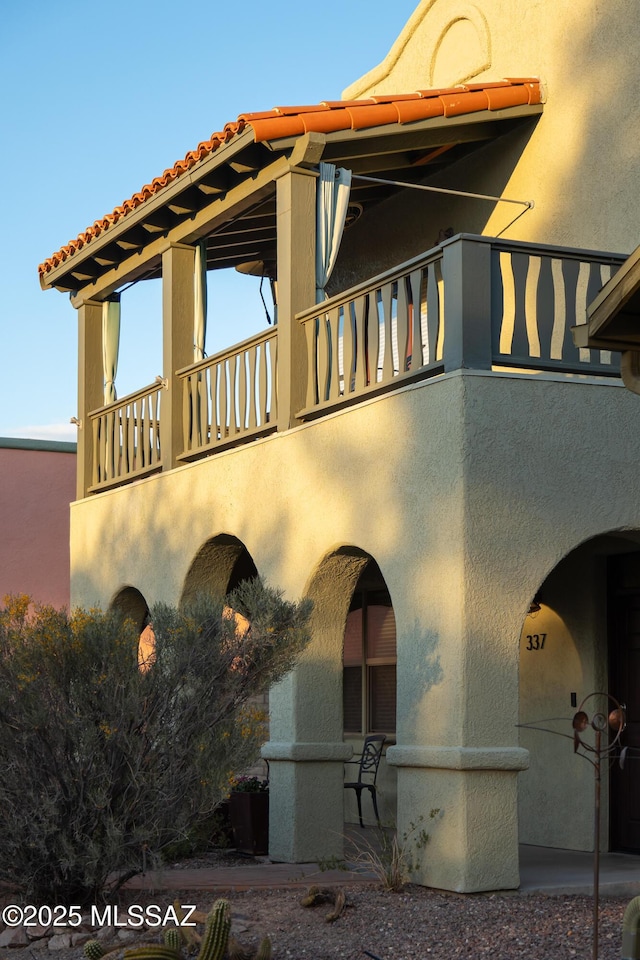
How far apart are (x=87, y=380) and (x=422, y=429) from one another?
6.88 metres

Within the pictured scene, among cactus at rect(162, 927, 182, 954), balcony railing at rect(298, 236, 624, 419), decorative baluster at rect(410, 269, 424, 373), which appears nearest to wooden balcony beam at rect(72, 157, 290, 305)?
balcony railing at rect(298, 236, 624, 419)

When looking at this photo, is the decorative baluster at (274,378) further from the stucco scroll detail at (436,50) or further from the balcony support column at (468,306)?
the stucco scroll detail at (436,50)

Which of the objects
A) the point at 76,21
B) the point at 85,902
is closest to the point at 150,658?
the point at 85,902

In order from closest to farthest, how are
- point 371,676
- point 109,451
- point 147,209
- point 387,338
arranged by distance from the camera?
point 387,338, point 147,209, point 371,676, point 109,451

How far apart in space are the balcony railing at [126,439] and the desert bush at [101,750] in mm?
4989

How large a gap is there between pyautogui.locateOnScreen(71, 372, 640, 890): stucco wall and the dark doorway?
206 centimetres

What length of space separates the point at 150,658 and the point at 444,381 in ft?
8.39

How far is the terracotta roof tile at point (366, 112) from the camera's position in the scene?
10.3m

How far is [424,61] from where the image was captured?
1327 cm

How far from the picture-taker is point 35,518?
17.2 m

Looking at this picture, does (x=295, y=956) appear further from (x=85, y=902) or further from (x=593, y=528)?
(x=593, y=528)

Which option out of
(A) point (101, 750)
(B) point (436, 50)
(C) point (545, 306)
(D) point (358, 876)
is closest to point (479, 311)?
(C) point (545, 306)

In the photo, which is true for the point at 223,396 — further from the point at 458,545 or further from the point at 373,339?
the point at 458,545

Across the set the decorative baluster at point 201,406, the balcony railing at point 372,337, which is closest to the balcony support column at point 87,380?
the decorative baluster at point 201,406
